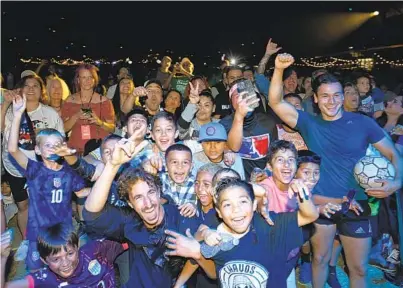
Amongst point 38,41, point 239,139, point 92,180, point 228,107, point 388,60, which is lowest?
point 92,180

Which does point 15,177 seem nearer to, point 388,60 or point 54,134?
point 54,134

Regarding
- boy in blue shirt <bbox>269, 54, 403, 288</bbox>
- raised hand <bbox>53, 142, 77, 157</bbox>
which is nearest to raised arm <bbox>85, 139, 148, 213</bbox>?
raised hand <bbox>53, 142, 77, 157</bbox>

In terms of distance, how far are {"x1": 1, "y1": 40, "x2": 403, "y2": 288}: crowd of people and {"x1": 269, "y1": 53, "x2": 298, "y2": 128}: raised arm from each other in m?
0.01

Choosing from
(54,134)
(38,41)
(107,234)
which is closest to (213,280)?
(107,234)

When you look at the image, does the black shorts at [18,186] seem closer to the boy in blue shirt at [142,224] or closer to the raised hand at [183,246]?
the boy in blue shirt at [142,224]

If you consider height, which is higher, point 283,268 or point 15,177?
point 15,177

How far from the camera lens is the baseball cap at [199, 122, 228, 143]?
4129 millimetres

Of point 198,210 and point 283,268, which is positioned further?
point 198,210

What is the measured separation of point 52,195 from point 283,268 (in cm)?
237

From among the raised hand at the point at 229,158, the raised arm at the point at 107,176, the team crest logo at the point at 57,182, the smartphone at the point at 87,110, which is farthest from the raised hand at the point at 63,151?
the smartphone at the point at 87,110

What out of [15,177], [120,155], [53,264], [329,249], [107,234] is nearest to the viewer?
[120,155]

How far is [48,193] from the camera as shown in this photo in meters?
4.19

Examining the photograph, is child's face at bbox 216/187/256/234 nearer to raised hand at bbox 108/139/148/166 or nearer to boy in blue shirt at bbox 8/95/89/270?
raised hand at bbox 108/139/148/166

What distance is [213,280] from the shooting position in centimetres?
314
